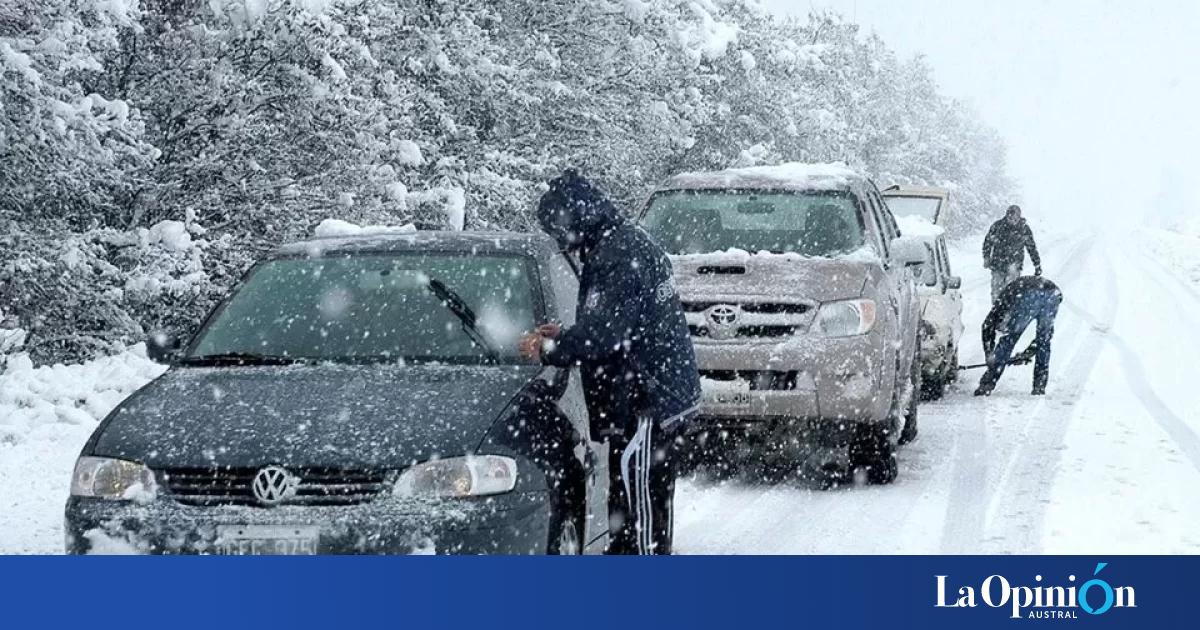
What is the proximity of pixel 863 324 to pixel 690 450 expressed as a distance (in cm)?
145

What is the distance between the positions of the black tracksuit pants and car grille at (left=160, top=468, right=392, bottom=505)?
98 centimetres

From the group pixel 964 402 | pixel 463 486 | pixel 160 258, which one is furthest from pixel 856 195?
pixel 160 258

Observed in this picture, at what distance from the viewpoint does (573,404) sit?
527cm

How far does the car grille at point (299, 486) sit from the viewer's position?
4.50m

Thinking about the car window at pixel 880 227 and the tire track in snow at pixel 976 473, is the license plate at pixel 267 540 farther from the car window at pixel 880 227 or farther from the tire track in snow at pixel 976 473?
the car window at pixel 880 227

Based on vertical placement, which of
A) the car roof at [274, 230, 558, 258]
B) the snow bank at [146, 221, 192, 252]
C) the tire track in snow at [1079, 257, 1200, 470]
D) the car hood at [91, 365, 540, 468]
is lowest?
the tire track in snow at [1079, 257, 1200, 470]

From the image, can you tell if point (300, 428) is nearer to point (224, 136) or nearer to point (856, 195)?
point (856, 195)

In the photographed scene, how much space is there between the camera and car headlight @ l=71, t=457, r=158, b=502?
4.63m

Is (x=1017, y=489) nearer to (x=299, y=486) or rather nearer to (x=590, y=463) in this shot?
(x=590, y=463)

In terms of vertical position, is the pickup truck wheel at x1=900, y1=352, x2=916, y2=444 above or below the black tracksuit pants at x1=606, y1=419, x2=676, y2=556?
below

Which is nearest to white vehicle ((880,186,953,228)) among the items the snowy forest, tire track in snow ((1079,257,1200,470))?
tire track in snow ((1079,257,1200,470))

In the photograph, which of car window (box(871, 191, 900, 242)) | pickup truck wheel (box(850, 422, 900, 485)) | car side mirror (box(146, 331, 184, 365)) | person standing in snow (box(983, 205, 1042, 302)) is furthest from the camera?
person standing in snow (box(983, 205, 1042, 302))

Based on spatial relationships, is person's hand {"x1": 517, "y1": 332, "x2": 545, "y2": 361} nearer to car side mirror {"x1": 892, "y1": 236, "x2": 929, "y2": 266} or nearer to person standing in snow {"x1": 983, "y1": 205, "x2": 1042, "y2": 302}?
car side mirror {"x1": 892, "y1": 236, "x2": 929, "y2": 266}

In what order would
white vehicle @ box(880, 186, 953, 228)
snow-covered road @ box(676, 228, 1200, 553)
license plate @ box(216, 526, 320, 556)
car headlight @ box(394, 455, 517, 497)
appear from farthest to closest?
white vehicle @ box(880, 186, 953, 228) < snow-covered road @ box(676, 228, 1200, 553) < car headlight @ box(394, 455, 517, 497) < license plate @ box(216, 526, 320, 556)
